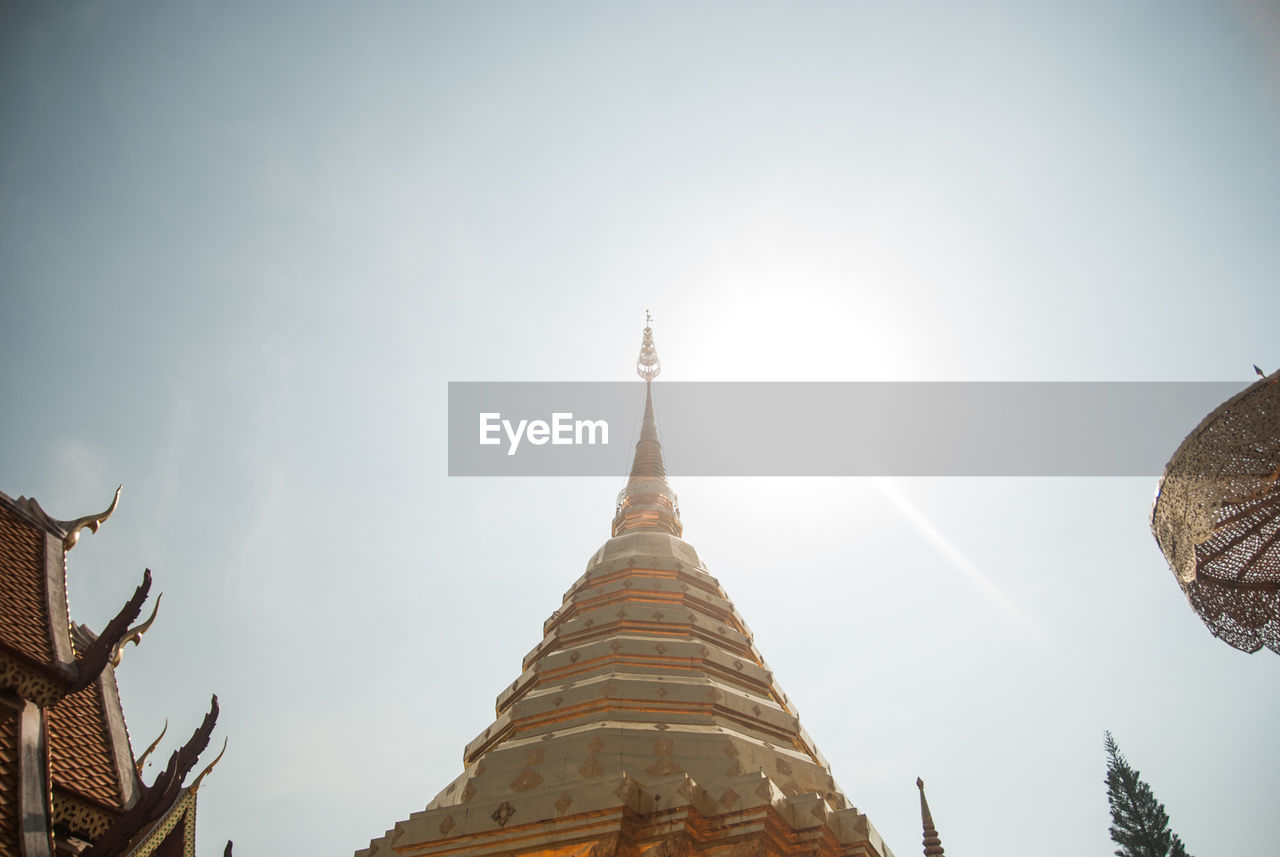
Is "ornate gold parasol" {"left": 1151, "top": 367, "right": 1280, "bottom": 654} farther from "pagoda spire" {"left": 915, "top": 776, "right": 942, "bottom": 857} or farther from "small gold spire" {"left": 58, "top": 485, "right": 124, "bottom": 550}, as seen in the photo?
"small gold spire" {"left": 58, "top": 485, "right": 124, "bottom": 550}

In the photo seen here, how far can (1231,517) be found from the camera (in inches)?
337

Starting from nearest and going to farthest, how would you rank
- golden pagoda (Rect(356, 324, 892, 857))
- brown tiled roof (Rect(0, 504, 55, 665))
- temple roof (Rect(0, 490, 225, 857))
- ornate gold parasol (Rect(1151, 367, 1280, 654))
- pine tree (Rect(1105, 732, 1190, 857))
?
temple roof (Rect(0, 490, 225, 857)), brown tiled roof (Rect(0, 504, 55, 665)), ornate gold parasol (Rect(1151, 367, 1280, 654)), golden pagoda (Rect(356, 324, 892, 857)), pine tree (Rect(1105, 732, 1190, 857))

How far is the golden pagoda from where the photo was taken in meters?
11.4

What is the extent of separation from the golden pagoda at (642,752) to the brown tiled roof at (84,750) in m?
4.94

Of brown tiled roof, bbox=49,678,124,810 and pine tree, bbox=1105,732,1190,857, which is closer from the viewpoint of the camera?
brown tiled roof, bbox=49,678,124,810

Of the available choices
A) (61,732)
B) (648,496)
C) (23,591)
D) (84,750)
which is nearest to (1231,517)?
(84,750)

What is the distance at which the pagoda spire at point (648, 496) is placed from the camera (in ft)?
83.8

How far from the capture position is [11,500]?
909 cm

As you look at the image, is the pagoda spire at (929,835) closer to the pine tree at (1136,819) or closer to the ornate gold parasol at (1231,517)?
the ornate gold parasol at (1231,517)

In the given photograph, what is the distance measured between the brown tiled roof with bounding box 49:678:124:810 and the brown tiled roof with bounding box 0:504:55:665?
0.70m

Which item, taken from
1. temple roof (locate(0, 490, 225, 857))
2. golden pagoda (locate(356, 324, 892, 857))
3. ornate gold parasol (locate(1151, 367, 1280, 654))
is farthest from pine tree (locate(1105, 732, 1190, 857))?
temple roof (locate(0, 490, 225, 857))

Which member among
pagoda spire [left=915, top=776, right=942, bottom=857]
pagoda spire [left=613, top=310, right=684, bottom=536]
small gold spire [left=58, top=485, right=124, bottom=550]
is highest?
pagoda spire [left=613, top=310, right=684, bottom=536]

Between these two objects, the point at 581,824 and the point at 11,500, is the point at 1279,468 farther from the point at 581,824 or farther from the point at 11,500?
the point at 11,500

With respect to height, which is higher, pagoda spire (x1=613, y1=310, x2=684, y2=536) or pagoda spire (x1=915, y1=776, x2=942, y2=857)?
pagoda spire (x1=613, y1=310, x2=684, y2=536)
